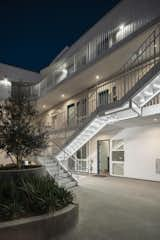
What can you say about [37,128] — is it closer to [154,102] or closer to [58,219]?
[58,219]

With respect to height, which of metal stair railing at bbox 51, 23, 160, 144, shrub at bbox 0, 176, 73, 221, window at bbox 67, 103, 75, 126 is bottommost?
shrub at bbox 0, 176, 73, 221

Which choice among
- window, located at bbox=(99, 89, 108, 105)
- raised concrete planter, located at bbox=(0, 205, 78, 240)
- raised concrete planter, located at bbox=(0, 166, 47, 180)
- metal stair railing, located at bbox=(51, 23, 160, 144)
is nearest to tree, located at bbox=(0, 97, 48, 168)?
raised concrete planter, located at bbox=(0, 166, 47, 180)

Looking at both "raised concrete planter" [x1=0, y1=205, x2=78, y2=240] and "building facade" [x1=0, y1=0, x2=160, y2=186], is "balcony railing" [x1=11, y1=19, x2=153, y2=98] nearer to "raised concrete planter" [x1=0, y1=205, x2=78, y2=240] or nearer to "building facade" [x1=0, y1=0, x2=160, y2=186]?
"building facade" [x1=0, y1=0, x2=160, y2=186]

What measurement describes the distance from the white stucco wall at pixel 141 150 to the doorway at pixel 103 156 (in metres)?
1.31

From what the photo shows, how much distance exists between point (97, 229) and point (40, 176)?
1848 millimetres

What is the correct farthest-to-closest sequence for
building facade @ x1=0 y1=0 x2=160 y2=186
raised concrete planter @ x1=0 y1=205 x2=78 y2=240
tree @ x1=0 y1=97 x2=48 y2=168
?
building facade @ x1=0 y1=0 x2=160 y2=186 < tree @ x1=0 y1=97 x2=48 y2=168 < raised concrete planter @ x1=0 y1=205 x2=78 y2=240

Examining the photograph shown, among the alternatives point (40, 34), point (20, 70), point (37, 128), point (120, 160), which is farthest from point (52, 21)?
point (37, 128)

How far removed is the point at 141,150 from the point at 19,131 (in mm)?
7113

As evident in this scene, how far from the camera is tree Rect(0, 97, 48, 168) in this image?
17.3 feet

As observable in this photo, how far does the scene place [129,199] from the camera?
6.52 meters

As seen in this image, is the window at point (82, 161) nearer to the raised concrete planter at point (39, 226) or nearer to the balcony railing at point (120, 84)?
the balcony railing at point (120, 84)

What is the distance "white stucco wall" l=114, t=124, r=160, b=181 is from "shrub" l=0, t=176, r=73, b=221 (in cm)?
650

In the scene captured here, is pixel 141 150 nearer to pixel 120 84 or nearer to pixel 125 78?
pixel 120 84

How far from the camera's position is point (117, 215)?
16.5 feet
